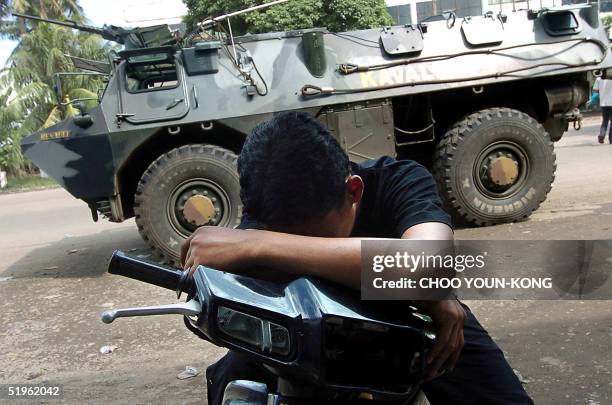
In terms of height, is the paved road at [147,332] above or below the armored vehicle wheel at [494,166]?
below

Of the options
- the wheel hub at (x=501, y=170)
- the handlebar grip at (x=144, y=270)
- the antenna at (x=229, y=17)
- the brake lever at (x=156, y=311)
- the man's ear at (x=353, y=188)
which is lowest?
the wheel hub at (x=501, y=170)

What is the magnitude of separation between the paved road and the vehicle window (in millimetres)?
1652

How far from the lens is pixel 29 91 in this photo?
17328mm

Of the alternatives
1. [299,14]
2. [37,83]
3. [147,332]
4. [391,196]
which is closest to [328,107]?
[147,332]

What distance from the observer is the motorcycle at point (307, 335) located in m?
0.95

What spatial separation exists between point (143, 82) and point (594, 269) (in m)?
4.67

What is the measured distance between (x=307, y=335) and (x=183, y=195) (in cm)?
434

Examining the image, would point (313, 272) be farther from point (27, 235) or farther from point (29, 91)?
point (29, 91)

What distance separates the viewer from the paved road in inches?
111

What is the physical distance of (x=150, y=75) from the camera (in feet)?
18.1

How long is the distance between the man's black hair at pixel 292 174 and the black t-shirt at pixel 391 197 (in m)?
0.20

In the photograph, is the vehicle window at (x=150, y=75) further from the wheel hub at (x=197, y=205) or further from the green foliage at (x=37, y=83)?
the green foliage at (x=37, y=83)

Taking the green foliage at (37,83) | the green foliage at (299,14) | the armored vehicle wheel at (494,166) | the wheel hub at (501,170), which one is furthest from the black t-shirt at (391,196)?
the green foliage at (37,83)

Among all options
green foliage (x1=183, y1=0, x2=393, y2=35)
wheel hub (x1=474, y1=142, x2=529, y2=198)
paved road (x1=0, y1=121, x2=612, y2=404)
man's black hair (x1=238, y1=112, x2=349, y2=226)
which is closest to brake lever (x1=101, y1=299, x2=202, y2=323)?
man's black hair (x1=238, y1=112, x2=349, y2=226)
